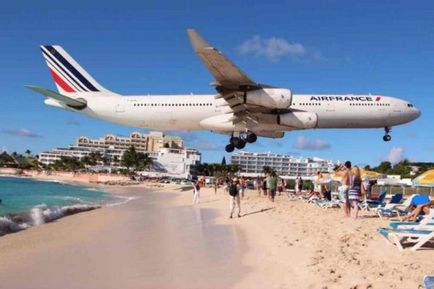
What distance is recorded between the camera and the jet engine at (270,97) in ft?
88.8

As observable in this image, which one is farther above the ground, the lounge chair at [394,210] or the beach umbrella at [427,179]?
the beach umbrella at [427,179]

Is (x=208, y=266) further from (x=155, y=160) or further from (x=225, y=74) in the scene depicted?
(x=155, y=160)

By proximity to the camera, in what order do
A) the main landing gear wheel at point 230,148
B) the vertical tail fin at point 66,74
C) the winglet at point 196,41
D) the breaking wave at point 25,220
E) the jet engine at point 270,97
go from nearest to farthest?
the breaking wave at point 25,220 → the winglet at point 196,41 → the jet engine at point 270,97 → the main landing gear wheel at point 230,148 → the vertical tail fin at point 66,74

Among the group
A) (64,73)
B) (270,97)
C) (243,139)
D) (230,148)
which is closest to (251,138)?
(243,139)

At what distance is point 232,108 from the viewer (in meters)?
29.9

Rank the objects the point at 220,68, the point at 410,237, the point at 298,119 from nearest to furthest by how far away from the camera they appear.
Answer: the point at 410,237 < the point at 220,68 < the point at 298,119

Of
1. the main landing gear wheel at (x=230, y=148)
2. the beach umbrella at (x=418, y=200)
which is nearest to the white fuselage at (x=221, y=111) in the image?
the main landing gear wheel at (x=230, y=148)

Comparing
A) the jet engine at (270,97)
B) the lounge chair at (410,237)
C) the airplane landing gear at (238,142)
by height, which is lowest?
the lounge chair at (410,237)

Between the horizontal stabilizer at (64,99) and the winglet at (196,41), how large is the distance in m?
11.2

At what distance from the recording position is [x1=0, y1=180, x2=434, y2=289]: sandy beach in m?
8.16

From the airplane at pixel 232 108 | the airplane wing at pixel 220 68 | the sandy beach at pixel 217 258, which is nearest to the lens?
the sandy beach at pixel 217 258

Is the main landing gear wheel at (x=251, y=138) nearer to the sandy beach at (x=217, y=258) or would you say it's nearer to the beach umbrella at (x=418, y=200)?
the sandy beach at (x=217, y=258)

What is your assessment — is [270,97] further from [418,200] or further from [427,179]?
[418,200]

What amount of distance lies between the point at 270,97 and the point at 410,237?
17.5 meters
